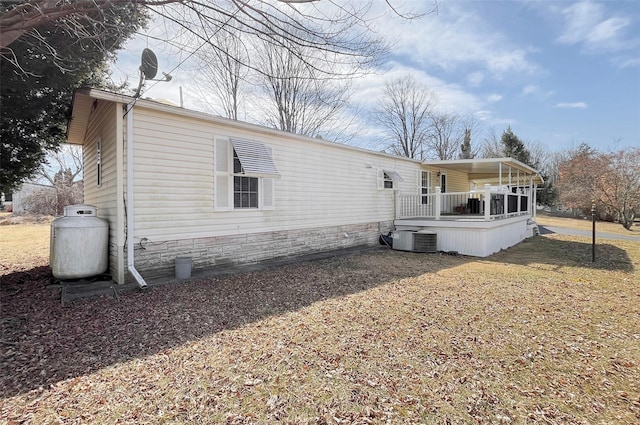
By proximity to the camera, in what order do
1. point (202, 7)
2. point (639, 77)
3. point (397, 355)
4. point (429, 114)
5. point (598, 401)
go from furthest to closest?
point (429, 114), point (639, 77), point (202, 7), point (397, 355), point (598, 401)

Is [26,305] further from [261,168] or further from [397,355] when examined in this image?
[397,355]

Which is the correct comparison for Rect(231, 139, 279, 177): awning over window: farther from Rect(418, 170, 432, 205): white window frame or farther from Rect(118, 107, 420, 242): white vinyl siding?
Rect(418, 170, 432, 205): white window frame

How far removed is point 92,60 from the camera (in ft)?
24.6

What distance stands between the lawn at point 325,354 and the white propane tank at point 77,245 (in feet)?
1.72

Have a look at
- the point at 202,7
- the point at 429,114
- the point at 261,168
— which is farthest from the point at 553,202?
the point at 202,7

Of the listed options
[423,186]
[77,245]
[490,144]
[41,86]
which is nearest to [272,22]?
[77,245]

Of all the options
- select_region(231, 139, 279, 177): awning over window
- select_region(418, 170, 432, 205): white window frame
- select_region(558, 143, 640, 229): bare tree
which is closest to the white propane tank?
select_region(231, 139, 279, 177): awning over window

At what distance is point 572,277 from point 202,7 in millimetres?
8749

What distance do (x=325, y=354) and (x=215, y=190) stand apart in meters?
4.70

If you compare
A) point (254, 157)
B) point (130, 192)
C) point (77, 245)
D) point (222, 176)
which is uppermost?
point (254, 157)

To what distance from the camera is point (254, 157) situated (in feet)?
23.7

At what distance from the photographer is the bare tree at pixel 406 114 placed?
27.5 m

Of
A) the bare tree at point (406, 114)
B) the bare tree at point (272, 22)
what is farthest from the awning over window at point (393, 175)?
the bare tree at point (406, 114)

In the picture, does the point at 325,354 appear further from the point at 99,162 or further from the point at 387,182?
the point at 387,182
